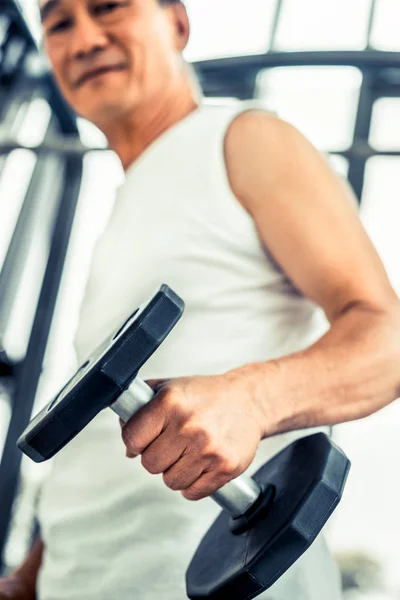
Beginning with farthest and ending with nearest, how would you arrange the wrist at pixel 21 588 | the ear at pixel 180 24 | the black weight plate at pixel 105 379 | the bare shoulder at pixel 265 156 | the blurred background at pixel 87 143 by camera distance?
1. the blurred background at pixel 87 143
2. the ear at pixel 180 24
3. the wrist at pixel 21 588
4. the bare shoulder at pixel 265 156
5. the black weight plate at pixel 105 379

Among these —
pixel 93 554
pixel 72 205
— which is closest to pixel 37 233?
pixel 72 205

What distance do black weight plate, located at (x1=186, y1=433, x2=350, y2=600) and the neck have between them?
559mm

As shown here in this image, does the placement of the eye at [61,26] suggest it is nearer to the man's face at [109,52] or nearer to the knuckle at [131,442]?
the man's face at [109,52]

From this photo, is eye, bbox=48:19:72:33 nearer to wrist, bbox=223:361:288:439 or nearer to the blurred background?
wrist, bbox=223:361:288:439

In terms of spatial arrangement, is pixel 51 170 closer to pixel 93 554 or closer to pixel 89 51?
pixel 89 51

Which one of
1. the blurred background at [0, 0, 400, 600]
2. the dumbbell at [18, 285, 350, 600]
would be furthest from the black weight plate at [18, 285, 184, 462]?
the blurred background at [0, 0, 400, 600]

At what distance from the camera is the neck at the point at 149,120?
40.0 inches

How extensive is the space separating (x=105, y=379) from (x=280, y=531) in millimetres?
169

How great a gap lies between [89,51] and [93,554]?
2.22 ft

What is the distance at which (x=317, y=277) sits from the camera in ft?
2.27

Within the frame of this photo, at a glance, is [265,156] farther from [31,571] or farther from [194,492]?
[31,571]

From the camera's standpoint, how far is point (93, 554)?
0.72 meters

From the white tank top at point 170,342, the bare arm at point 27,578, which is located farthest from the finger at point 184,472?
the bare arm at point 27,578

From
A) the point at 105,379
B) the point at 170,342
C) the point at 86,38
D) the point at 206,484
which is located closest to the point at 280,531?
the point at 206,484
